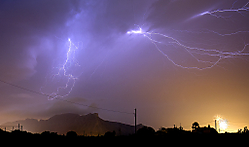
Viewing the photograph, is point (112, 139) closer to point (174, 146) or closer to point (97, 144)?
point (97, 144)

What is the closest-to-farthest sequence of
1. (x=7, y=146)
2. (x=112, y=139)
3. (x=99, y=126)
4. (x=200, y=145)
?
1. (x=7, y=146)
2. (x=200, y=145)
3. (x=112, y=139)
4. (x=99, y=126)

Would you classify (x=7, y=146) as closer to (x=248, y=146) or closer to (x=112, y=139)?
(x=112, y=139)

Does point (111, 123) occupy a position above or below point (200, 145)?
below

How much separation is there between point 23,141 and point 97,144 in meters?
6.73

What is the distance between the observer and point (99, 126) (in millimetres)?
185750

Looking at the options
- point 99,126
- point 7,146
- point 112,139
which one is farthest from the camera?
point 99,126

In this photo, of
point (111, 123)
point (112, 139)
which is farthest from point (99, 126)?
point (112, 139)

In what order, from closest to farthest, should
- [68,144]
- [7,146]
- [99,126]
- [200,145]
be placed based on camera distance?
[7,146]
[200,145]
[68,144]
[99,126]

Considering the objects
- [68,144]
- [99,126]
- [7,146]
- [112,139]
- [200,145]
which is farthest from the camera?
[99,126]

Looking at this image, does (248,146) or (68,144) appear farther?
(68,144)

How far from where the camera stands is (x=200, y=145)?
1599cm

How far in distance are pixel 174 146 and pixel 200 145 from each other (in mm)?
2308

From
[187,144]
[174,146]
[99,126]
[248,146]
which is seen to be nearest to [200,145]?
[187,144]

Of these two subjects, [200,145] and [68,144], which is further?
[68,144]
